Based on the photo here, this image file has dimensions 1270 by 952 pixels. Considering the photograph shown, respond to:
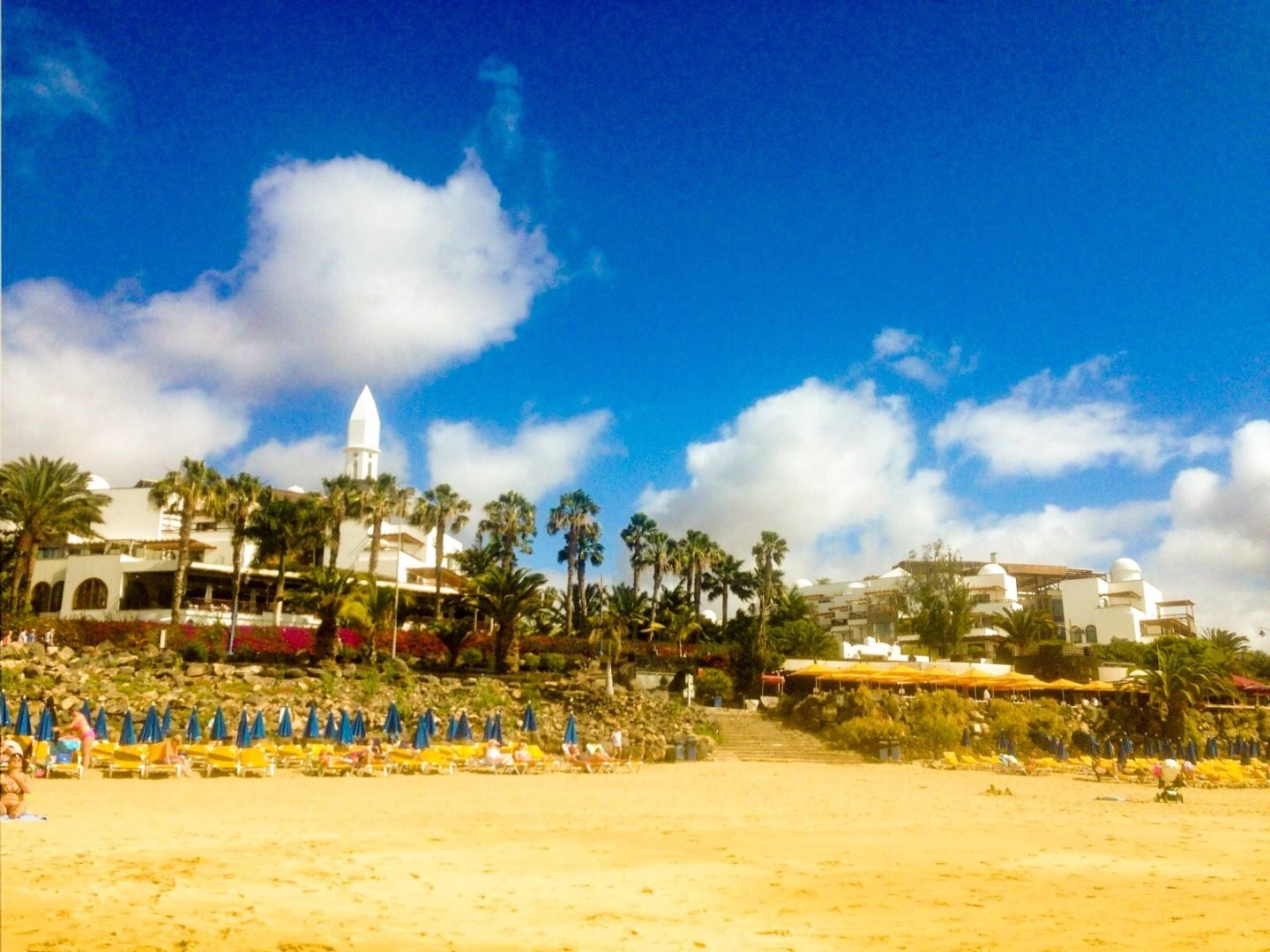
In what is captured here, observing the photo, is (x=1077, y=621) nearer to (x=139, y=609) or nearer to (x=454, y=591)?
(x=454, y=591)

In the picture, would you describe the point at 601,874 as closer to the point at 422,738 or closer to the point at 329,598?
the point at 422,738

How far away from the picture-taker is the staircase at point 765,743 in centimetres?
3256

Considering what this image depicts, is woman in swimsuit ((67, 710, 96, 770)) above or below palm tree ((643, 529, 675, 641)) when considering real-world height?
below

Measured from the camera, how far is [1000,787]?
2367 centimetres

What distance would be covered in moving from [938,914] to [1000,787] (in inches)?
612

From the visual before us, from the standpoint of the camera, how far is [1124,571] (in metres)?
81.8

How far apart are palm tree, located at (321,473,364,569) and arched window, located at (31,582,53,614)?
48.8 ft

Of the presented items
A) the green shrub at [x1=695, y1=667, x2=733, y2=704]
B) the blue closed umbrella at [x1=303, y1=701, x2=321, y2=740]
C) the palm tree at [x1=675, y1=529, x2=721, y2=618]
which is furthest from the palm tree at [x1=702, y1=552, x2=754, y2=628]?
the blue closed umbrella at [x1=303, y1=701, x2=321, y2=740]

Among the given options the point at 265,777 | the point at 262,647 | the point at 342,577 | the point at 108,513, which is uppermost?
the point at 108,513

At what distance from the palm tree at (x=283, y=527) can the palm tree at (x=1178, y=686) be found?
38941 millimetres

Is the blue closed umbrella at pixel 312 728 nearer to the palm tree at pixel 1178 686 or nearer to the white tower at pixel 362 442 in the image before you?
the palm tree at pixel 1178 686

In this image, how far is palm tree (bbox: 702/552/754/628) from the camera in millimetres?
65312

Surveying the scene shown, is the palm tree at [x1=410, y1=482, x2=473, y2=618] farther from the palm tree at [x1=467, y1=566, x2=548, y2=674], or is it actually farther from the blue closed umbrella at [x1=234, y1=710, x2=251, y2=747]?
the blue closed umbrella at [x1=234, y1=710, x2=251, y2=747]

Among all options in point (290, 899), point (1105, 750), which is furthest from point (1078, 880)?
point (1105, 750)
